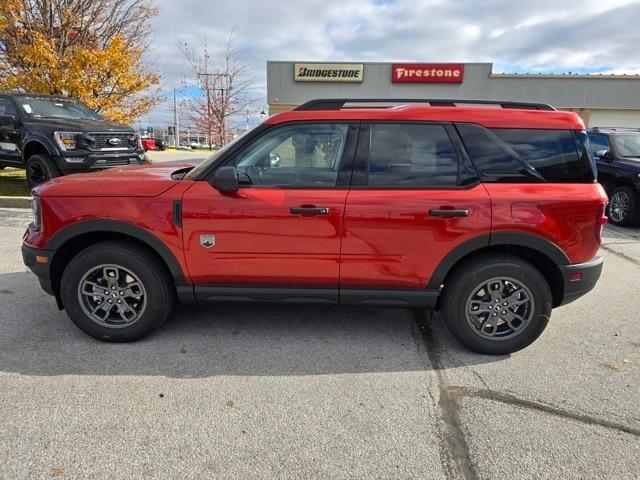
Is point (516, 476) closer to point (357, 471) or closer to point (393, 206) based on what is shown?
point (357, 471)

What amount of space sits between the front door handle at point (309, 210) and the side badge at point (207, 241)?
2.00 ft

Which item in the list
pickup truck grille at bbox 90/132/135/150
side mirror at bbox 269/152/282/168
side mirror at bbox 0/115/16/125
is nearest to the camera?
side mirror at bbox 269/152/282/168

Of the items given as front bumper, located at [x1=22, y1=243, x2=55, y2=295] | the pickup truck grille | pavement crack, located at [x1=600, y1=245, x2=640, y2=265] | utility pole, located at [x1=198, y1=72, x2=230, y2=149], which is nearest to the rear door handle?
front bumper, located at [x1=22, y1=243, x2=55, y2=295]

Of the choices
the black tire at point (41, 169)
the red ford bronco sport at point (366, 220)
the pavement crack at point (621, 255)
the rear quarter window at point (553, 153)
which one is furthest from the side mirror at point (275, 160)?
the black tire at point (41, 169)

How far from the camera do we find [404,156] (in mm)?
3195

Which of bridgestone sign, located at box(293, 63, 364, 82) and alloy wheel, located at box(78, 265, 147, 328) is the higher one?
bridgestone sign, located at box(293, 63, 364, 82)

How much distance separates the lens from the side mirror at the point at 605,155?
8.66 meters

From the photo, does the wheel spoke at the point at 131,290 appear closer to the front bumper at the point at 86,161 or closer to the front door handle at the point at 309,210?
the front door handle at the point at 309,210

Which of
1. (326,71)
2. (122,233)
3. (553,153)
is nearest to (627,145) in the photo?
(553,153)

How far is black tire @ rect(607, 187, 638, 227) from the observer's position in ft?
26.3

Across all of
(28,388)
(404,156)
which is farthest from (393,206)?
(28,388)

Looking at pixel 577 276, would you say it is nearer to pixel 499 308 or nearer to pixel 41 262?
pixel 499 308

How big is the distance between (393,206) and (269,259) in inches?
38.1

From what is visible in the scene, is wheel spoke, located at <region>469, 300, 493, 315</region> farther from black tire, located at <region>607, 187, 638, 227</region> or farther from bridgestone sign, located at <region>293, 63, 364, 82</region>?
bridgestone sign, located at <region>293, 63, 364, 82</region>
